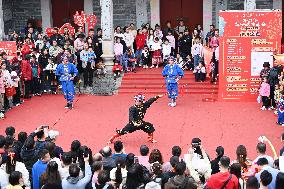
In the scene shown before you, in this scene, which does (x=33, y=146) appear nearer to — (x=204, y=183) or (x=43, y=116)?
(x=204, y=183)

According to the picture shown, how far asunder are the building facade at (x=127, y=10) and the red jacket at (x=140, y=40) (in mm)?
2378

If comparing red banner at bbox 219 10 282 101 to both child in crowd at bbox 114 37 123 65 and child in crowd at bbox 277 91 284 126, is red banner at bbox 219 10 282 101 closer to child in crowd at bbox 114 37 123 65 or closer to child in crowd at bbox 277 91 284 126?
child in crowd at bbox 277 91 284 126

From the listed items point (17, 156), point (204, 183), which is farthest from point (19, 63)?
point (204, 183)

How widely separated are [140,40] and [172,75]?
4159mm

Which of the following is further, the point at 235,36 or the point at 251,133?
the point at 235,36

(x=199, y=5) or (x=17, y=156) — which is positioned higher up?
(x=199, y=5)

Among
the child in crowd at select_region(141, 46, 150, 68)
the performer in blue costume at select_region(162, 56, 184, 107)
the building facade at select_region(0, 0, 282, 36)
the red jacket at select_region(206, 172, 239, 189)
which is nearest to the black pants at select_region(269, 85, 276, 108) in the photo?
the performer in blue costume at select_region(162, 56, 184, 107)

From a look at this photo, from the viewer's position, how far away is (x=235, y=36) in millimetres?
18234

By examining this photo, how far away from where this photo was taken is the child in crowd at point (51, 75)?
1977cm

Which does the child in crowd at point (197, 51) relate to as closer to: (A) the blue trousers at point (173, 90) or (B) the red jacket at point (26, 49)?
(A) the blue trousers at point (173, 90)

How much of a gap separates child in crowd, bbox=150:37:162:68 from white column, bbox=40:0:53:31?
5.55 meters

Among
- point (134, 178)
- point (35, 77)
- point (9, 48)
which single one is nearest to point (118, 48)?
point (35, 77)

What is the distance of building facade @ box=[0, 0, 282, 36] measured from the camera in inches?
925

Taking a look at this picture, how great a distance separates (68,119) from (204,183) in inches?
338
